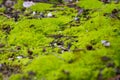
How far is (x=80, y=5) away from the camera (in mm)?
5746

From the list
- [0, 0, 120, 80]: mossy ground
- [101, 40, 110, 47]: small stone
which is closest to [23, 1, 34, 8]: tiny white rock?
[0, 0, 120, 80]: mossy ground

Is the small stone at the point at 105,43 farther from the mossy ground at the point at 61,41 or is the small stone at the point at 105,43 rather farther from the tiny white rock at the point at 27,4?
the tiny white rock at the point at 27,4

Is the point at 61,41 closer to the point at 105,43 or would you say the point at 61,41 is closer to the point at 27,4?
the point at 105,43

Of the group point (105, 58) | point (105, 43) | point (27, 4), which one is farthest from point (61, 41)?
point (27, 4)

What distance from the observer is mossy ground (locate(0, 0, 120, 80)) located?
3.77 metres

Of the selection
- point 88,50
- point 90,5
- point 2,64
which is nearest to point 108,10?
point 90,5

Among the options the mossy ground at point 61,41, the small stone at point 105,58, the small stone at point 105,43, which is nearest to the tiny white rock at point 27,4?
the mossy ground at point 61,41

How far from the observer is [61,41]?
4.77 m

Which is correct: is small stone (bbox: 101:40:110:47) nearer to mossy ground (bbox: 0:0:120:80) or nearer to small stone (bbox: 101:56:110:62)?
mossy ground (bbox: 0:0:120:80)

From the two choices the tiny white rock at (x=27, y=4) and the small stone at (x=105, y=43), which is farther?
the tiny white rock at (x=27, y=4)

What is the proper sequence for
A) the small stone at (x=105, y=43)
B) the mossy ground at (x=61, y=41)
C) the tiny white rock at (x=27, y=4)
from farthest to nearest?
the tiny white rock at (x=27, y=4), the small stone at (x=105, y=43), the mossy ground at (x=61, y=41)

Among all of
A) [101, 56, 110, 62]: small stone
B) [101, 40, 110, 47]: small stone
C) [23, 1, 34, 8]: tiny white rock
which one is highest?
[23, 1, 34, 8]: tiny white rock

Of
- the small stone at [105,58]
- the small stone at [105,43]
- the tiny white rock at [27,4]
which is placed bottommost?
the small stone at [105,58]

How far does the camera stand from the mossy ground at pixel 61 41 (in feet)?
12.4
